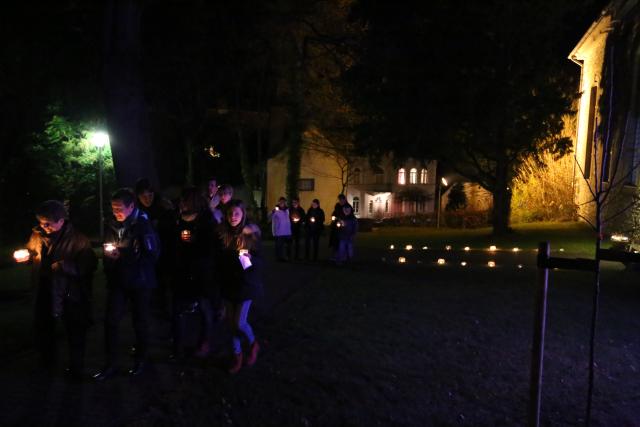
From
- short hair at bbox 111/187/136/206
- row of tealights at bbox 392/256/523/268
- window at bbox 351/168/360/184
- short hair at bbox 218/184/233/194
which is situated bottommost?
row of tealights at bbox 392/256/523/268

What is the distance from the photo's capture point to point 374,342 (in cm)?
762

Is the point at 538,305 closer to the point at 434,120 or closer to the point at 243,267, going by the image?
the point at 243,267

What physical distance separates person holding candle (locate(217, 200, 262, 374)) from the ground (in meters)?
0.76

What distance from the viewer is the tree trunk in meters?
10.4

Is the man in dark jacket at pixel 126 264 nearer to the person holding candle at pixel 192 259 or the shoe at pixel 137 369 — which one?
the shoe at pixel 137 369

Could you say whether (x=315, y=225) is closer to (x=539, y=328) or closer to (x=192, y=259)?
(x=192, y=259)

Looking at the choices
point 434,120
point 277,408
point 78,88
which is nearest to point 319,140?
point 434,120

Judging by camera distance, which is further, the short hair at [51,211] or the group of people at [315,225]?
the group of people at [315,225]

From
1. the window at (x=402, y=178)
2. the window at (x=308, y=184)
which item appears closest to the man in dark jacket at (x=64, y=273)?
the window at (x=308, y=184)

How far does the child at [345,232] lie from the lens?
47.5 ft

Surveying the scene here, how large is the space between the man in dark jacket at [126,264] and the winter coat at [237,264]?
0.71 meters

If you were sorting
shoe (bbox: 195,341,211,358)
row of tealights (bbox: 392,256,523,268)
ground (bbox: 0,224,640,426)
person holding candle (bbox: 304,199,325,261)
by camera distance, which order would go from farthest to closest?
row of tealights (bbox: 392,256,523,268) → person holding candle (bbox: 304,199,325,261) → shoe (bbox: 195,341,211,358) → ground (bbox: 0,224,640,426)

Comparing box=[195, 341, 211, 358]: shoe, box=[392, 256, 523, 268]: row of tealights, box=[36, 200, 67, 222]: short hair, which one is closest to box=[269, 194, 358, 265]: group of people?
box=[392, 256, 523, 268]: row of tealights

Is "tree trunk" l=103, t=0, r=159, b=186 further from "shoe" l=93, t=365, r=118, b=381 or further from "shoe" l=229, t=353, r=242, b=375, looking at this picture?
"shoe" l=229, t=353, r=242, b=375
